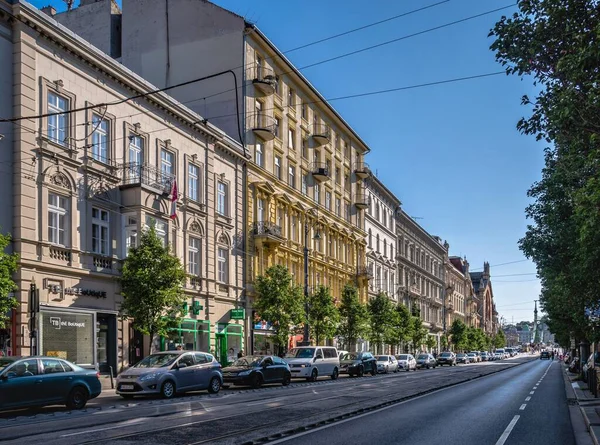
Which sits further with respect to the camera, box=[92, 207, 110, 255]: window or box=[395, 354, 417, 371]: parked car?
box=[395, 354, 417, 371]: parked car

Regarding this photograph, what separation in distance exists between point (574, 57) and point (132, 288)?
804 inches

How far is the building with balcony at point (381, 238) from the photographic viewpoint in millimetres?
68938

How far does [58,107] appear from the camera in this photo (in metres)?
26.8

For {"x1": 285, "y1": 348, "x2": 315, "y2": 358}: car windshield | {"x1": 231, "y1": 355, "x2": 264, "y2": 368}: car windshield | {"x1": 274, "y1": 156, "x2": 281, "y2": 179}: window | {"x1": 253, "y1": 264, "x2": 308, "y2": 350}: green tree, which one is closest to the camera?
{"x1": 231, "y1": 355, "x2": 264, "y2": 368}: car windshield

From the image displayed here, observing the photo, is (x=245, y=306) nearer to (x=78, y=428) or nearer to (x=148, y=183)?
(x=148, y=183)

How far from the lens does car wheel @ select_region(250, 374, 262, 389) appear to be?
Answer: 93.6 ft

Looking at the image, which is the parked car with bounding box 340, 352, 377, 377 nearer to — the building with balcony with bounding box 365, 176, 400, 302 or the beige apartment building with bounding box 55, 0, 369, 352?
the beige apartment building with bounding box 55, 0, 369, 352

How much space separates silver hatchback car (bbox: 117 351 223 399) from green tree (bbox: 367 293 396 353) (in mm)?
34069

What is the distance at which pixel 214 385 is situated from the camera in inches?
988

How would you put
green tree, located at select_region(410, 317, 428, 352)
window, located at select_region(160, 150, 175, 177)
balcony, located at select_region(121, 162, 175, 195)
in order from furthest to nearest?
1. green tree, located at select_region(410, 317, 428, 352)
2. window, located at select_region(160, 150, 175, 177)
3. balcony, located at select_region(121, 162, 175, 195)

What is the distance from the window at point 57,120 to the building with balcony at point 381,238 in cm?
4274

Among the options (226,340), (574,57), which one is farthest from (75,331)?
(574,57)

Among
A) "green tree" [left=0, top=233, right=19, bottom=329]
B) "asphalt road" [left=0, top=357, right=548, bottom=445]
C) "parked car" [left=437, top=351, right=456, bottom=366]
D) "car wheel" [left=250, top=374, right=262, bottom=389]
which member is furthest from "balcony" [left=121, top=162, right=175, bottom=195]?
"parked car" [left=437, top=351, right=456, bottom=366]

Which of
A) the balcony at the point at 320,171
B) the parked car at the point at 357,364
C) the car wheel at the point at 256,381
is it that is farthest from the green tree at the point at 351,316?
the car wheel at the point at 256,381
